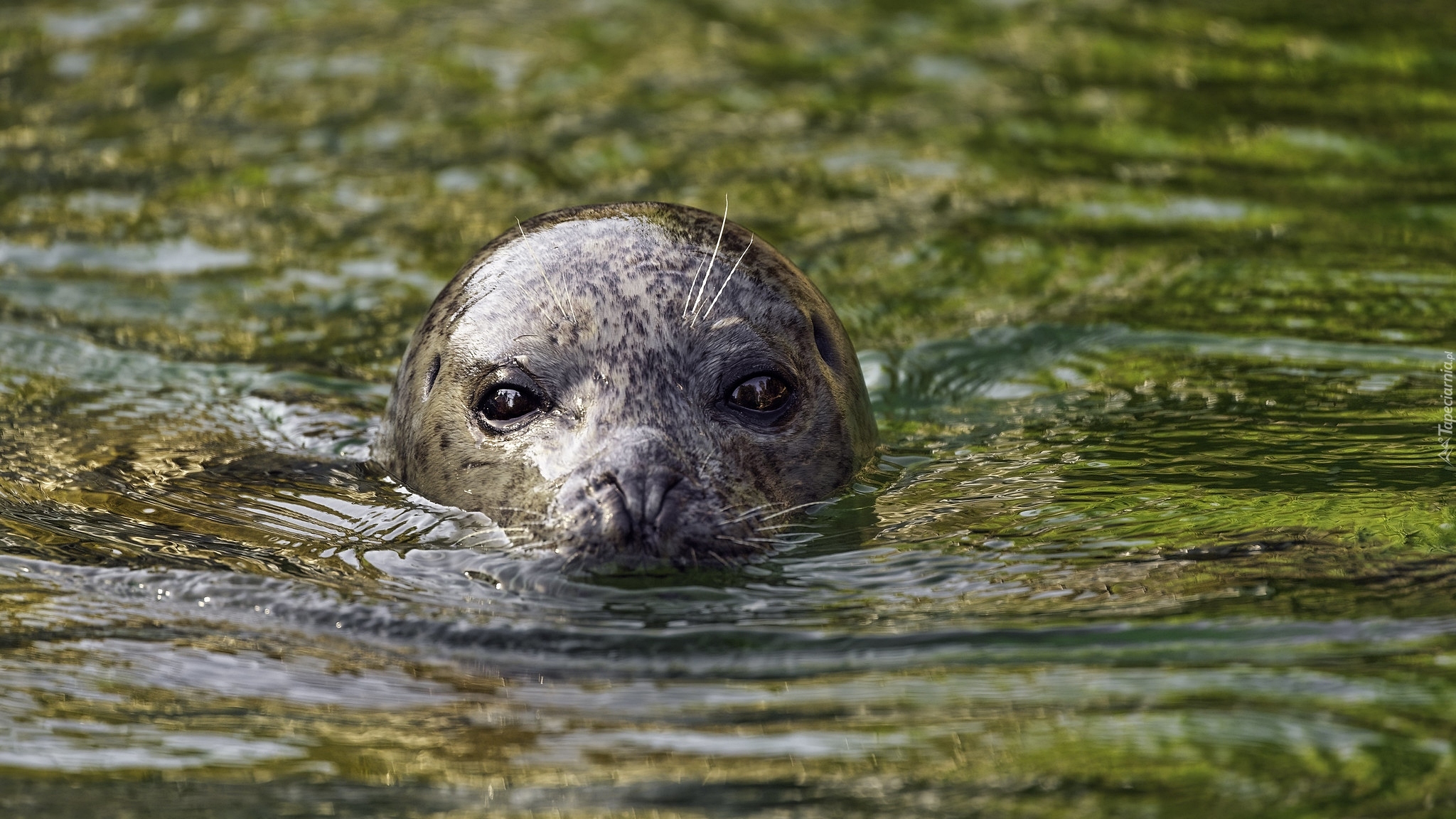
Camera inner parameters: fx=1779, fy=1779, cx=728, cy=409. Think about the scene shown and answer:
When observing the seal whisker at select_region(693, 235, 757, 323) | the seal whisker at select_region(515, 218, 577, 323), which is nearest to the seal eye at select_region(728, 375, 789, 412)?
the seal whisker at select_region(693, 235, 757, 323)

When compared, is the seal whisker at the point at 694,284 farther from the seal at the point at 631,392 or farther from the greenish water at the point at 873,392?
the greenish water at the point at 873,392

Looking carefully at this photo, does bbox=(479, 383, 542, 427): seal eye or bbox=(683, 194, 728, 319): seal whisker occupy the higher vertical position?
bbox=(683, 194, 728, 319): seal whisker

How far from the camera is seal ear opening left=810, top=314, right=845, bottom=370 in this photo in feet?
17.0

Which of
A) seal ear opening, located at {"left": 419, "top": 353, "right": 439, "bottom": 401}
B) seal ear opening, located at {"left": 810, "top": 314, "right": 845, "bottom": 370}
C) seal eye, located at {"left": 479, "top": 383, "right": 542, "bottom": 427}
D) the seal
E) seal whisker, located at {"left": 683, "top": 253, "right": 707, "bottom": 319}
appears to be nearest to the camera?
the seal

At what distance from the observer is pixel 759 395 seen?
4.76 m

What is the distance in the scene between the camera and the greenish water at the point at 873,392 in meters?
3.25

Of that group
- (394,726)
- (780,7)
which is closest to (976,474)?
(394,726)

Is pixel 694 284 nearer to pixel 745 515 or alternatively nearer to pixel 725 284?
pixel 725 284

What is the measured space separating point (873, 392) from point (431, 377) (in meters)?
2.02

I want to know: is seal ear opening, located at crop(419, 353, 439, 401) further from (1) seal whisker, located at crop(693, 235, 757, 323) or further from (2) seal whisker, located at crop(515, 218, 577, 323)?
(1) seal whisker, located at crop(693, 235, 757, 323)

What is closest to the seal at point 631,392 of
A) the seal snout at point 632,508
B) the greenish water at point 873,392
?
the seal snout at point 632,508

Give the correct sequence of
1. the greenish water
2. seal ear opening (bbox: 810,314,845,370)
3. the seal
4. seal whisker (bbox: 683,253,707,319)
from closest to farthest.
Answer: the greenish water < the seal < seal whisker (bbox: 683,253,707,319) < seal ear opening (bbox: 810,314,845,370)

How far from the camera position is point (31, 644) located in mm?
3865

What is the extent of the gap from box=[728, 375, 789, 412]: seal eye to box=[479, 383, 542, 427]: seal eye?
0.53 m
